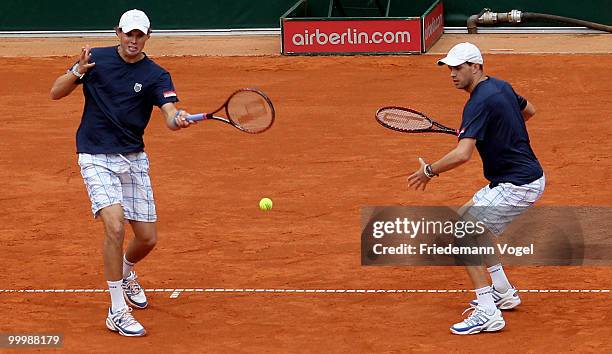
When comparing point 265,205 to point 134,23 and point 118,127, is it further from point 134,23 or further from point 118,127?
point 134,23

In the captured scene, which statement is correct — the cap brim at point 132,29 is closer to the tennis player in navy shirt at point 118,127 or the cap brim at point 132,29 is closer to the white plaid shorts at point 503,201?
the tennis player in navy shirt at point 118,127

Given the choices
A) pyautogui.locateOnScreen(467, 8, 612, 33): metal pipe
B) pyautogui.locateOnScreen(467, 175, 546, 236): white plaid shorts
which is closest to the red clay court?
pyautogui.locateOnScreen(467, 8, 612, 33): metal pipe

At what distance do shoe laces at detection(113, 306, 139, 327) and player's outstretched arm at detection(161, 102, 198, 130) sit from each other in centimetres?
147

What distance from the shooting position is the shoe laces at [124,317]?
9.34 m

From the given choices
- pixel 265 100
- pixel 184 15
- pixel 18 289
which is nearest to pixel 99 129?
pixel 265 100

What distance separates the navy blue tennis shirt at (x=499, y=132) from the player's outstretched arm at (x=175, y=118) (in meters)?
2.07

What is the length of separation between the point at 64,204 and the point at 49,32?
12.6m

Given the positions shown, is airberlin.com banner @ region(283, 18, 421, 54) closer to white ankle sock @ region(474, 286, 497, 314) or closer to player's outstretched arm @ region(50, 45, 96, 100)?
player's outstretched arm @ region(50, 45, 96, 100)

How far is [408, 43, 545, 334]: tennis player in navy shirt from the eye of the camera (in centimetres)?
895

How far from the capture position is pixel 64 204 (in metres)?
13.5

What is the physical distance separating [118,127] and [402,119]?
2.34 meters

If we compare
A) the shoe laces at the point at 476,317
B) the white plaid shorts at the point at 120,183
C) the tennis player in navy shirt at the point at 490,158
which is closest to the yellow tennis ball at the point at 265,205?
the white plaid shorts at the point at 120,183

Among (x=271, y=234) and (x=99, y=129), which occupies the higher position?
(x=99, y=129)

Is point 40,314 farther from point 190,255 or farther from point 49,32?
point 49,32
